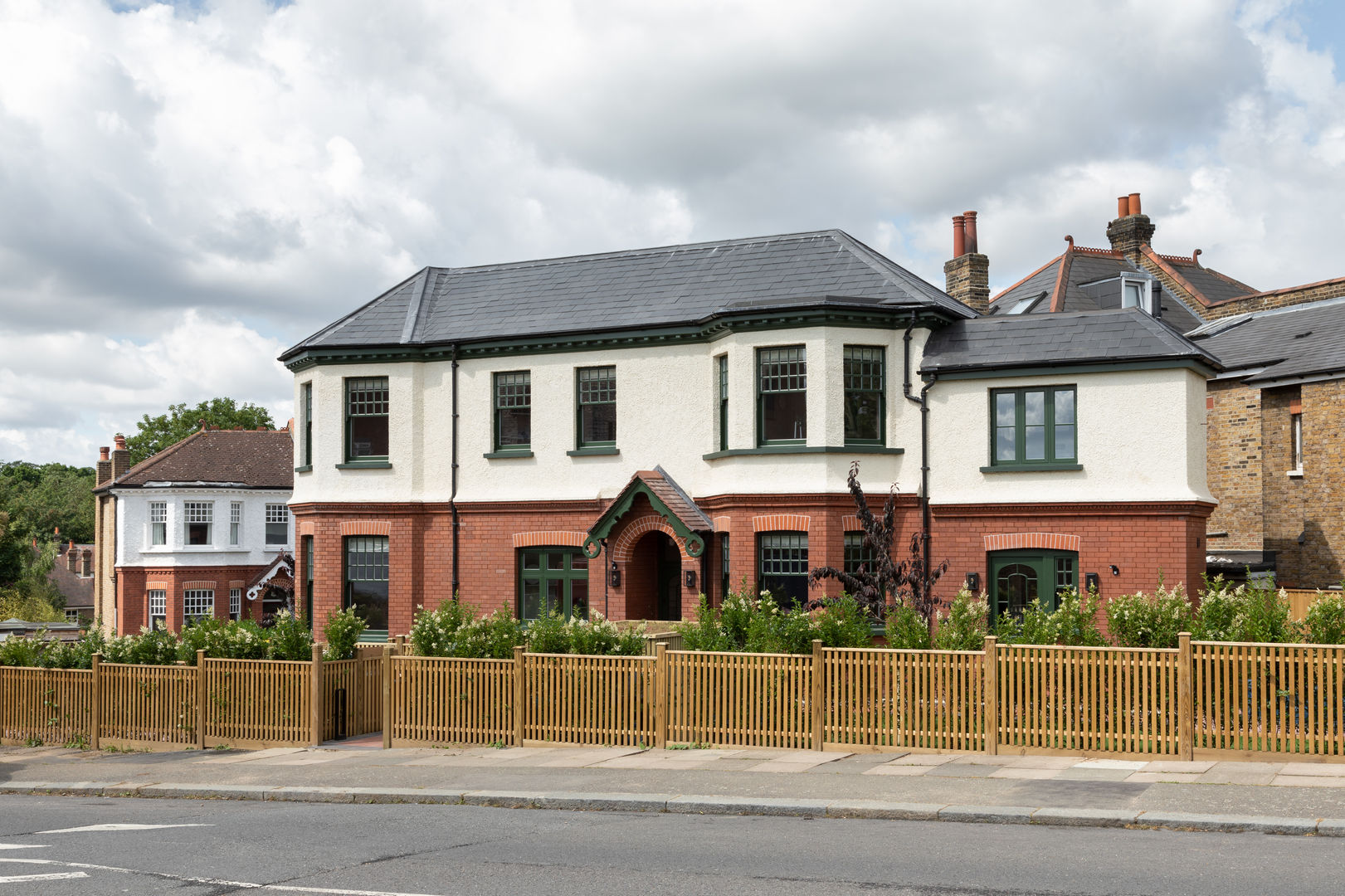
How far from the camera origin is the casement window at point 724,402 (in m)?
24.4

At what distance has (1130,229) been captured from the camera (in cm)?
4509

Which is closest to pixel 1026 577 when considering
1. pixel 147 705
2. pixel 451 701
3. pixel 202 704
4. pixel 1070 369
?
pixel 1070 369

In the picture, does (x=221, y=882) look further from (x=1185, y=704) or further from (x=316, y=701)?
(x=1185, y=704)

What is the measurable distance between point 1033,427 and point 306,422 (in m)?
15.3

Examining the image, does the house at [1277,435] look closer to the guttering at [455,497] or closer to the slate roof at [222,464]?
the guttering at [455,497]

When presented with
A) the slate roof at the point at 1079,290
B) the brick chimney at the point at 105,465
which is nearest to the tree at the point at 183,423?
the brick chimney at the point at 105,465

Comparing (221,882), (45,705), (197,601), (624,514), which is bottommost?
(197,601)

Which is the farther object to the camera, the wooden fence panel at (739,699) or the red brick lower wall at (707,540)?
the red brick lower wall at (707,540)

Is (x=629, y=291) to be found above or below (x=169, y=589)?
above

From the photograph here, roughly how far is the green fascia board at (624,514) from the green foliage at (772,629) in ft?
20.2

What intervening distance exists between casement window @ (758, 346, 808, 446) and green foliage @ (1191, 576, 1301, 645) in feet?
30.0

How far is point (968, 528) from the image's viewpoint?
23422 mm

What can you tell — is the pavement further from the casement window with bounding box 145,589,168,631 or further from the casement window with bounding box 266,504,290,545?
the casement window with bounding box 266,504,290,545

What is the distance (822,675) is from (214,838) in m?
7.24
